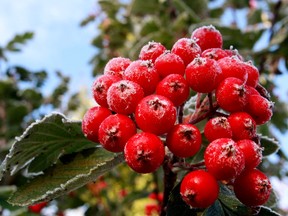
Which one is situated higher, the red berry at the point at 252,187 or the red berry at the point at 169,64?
the red berry at the point at 169,64

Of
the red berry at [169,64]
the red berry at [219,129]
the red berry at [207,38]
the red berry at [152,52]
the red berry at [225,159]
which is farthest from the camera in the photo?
the red berry at [207,38]

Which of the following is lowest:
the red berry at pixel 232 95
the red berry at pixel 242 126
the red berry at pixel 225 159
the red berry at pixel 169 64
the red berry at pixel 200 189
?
the red berry at pixel 200 189

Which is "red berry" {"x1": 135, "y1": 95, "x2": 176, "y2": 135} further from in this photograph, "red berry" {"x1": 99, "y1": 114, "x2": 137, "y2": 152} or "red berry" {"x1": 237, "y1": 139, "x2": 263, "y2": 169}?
"red berry" {"x1": 237, "y1": 139, "x2": 263, "y2": 169}

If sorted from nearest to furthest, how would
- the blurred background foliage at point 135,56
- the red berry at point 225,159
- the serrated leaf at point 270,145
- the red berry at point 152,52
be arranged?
the red berry at point 225,159 → the red berry at point 152,52 → the serrated leaf at point 270,145 → the blurred background foliage at point 135,56

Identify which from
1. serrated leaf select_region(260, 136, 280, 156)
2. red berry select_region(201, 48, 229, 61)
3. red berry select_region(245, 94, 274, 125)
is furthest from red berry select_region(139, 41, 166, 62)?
serrated leaf select_region(260, 136, 280, 156)

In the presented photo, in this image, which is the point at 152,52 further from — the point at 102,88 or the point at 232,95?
the point at 232,95

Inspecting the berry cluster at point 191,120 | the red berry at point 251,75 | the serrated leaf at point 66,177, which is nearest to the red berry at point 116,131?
the berry cluster at point 191,120

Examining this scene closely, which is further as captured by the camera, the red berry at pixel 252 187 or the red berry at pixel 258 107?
the red berry at pixel 258 107

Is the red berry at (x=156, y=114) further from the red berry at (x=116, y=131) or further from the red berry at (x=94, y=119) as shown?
the red berry at (x=94, y=119)
